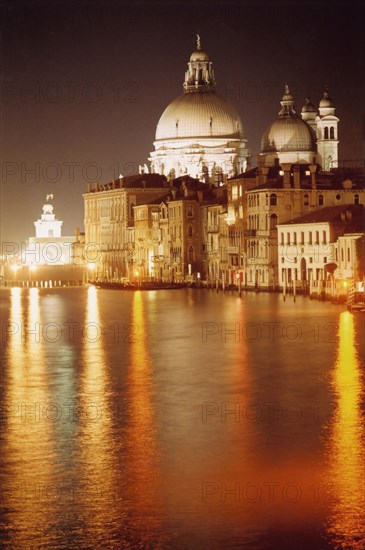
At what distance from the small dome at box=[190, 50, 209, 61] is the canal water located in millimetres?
54656

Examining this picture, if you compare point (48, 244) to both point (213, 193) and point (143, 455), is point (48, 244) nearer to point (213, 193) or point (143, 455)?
point (213, 193)

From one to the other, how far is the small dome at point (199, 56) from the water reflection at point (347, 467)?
61.9 metres

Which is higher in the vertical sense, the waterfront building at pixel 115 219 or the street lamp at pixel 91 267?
the waterfront building at pixel 115 219

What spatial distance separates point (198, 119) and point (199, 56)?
4.18 m

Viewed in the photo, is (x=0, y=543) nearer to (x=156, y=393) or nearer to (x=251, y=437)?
(x=251, y=437)

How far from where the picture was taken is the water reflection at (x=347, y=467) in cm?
1252

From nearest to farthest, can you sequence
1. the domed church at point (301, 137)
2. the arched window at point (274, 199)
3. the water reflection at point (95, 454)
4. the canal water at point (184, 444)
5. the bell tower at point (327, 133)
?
the canal water at point (184, 444), the water reflection at point (95, 454), the arched window at point (274, 199), the bell tower at point (327, 133), the domed church at point (301, 137)

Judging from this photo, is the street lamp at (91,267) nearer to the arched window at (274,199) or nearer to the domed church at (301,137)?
the domed church at (301,137)

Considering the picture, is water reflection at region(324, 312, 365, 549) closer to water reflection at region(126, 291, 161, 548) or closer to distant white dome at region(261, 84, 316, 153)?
water reflection at region(126, 291, 161, 548)

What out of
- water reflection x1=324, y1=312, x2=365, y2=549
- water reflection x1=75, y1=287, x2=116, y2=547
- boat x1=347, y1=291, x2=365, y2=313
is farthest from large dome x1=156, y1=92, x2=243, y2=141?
water reflection x1=324, y1=312, x2=365, y2=549

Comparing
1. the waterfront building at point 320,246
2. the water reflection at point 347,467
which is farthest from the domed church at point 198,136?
the water reflection at point 347,467

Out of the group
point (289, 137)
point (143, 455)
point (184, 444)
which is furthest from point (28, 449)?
point (289, 137)

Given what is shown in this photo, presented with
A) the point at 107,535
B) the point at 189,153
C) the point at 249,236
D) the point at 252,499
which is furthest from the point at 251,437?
the point at 189,153

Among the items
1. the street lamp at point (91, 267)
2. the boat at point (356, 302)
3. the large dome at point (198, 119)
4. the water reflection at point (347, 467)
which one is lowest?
the water reflection at point (347, 467)
